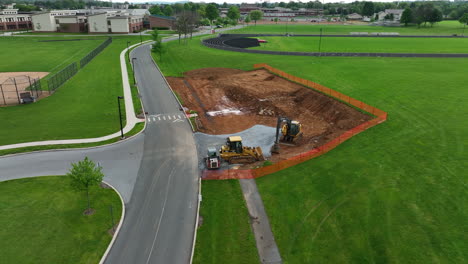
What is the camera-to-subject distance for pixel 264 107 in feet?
165

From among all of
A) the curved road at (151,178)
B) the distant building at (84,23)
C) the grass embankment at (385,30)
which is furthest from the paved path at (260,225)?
the grass embankment at (385,30)

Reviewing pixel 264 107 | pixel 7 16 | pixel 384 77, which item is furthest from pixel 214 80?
pixel 7 16

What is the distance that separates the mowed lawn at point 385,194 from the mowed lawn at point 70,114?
21.6 meters

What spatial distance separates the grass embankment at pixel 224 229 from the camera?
21.4m

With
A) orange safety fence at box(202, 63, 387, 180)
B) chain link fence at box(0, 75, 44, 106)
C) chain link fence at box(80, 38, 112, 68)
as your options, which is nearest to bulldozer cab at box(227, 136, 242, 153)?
orange safety fence at box(202, 63, 387, 180)

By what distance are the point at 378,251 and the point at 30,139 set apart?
38.1 meters

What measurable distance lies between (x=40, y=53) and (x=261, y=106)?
77.2 metres

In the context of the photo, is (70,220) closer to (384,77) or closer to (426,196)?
(426,196)

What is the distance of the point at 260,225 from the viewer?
24484mm

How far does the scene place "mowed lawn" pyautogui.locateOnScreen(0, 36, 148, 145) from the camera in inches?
1532

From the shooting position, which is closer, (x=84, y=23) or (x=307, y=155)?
(x=307, y=155)

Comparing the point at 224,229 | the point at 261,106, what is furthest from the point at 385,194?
the point at 261,106

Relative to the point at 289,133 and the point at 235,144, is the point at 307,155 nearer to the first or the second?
the point at 289,133

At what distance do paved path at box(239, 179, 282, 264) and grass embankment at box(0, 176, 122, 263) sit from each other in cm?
1065
